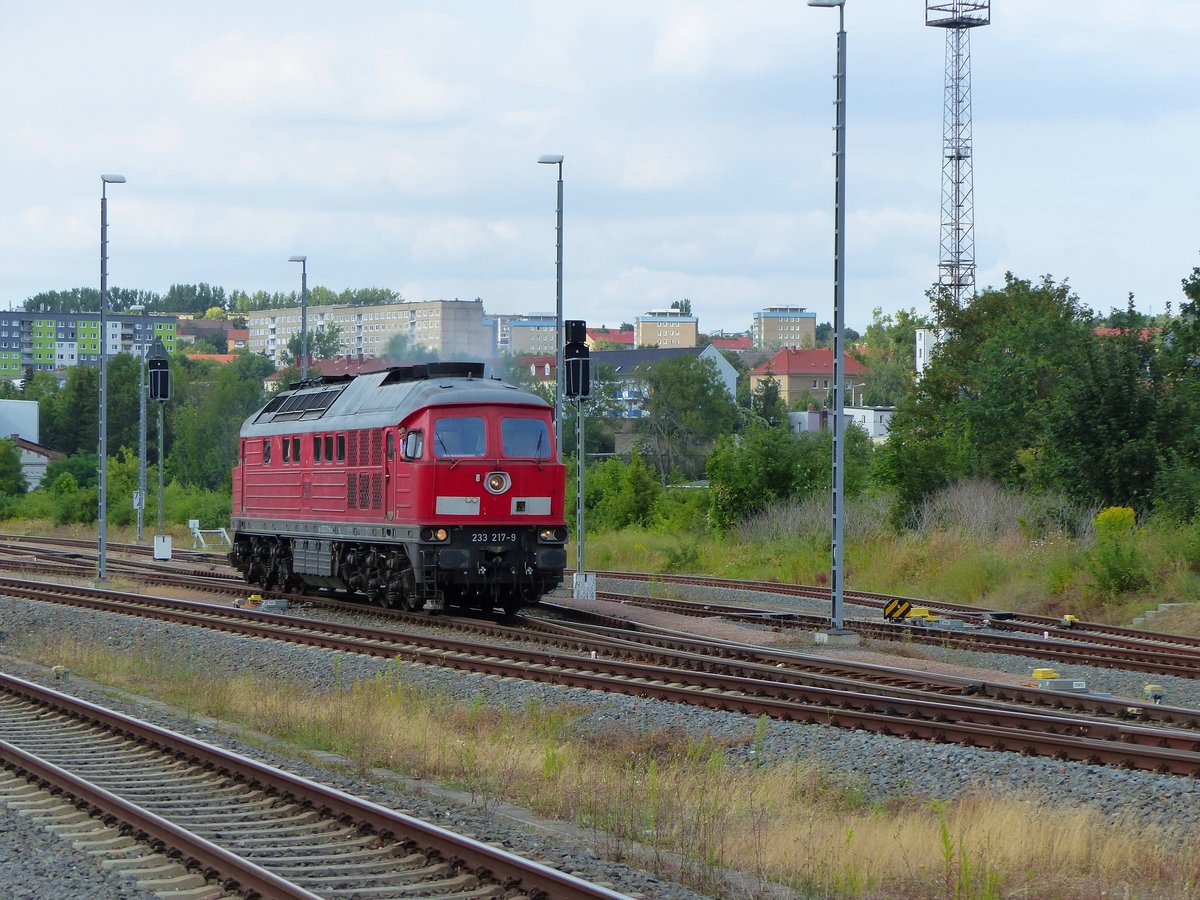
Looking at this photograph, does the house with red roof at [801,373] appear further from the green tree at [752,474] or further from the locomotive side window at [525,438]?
the locomotive side window at [525,438]

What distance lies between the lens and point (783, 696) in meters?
14.9

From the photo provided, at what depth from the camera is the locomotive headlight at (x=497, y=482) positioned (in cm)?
2228

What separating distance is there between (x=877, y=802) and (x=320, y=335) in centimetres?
9150

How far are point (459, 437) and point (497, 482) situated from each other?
89 centimetres

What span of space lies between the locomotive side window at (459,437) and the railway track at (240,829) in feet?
31.1

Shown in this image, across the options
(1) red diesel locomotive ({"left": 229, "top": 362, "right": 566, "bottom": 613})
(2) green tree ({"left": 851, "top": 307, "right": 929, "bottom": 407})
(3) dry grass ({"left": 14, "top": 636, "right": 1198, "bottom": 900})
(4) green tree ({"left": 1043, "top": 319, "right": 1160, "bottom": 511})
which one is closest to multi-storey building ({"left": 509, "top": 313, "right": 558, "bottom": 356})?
(1) red diesel locomotive ({"left": 229, "top": 362, "right": 566, "bottom": 613})

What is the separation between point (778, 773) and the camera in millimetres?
11297

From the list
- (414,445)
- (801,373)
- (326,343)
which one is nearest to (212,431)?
(326,343)

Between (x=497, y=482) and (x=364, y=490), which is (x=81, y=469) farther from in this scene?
(x=497, y=482)

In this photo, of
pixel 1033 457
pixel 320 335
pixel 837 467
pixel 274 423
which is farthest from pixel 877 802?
pixel 320 335

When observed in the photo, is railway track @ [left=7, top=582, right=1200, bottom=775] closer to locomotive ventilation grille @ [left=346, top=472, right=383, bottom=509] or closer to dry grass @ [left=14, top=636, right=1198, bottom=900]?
dry grass @ [left=14, top=636, right=1198, bottom=900]

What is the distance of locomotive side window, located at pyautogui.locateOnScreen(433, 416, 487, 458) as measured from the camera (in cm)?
2202

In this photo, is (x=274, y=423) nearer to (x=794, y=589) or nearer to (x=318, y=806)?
(x=794, y=589)

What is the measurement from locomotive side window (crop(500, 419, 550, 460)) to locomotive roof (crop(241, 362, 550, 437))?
30 cm
